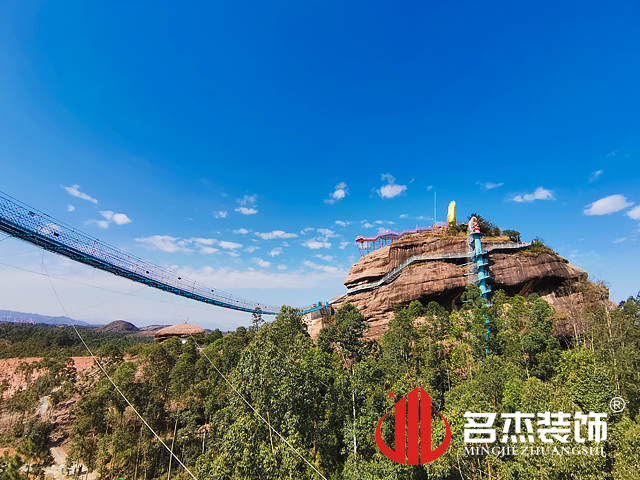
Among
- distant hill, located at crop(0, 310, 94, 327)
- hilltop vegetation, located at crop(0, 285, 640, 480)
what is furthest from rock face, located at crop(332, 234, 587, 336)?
distant hill, located at crop(0, 310, 94, 327)

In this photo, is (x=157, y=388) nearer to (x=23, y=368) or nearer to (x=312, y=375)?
(x=23, y=368)

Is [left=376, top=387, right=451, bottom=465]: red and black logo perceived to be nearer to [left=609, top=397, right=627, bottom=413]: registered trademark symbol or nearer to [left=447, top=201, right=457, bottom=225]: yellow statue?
[left=609, top=397, right=627, bottom=413]: registered trademark symbol

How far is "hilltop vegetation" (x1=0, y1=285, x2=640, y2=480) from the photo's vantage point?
10.1 meters

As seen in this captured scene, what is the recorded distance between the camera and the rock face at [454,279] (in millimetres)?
33656

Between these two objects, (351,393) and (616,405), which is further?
(351,393)

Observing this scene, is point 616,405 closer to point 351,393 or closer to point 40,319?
point 351,393

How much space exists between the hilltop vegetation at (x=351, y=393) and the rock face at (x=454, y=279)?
5.05 meters

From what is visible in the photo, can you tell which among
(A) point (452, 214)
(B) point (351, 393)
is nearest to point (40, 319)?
(B) point (351, 393)

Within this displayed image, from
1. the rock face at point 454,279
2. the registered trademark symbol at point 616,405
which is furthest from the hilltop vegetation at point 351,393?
the rock face at point 454,279

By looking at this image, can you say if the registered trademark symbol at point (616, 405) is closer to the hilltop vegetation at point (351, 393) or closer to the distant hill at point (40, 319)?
the hilltop vegetation at point (351, 393)

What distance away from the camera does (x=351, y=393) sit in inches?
556

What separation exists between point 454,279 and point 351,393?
25.5m

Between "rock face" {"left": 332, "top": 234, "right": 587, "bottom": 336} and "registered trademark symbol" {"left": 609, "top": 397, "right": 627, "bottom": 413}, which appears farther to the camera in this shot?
"rock face" {"left": 332, "top": 234, "right": 587, "bottom": 336}

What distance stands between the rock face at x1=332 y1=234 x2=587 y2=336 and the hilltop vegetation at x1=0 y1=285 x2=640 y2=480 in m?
5.05
